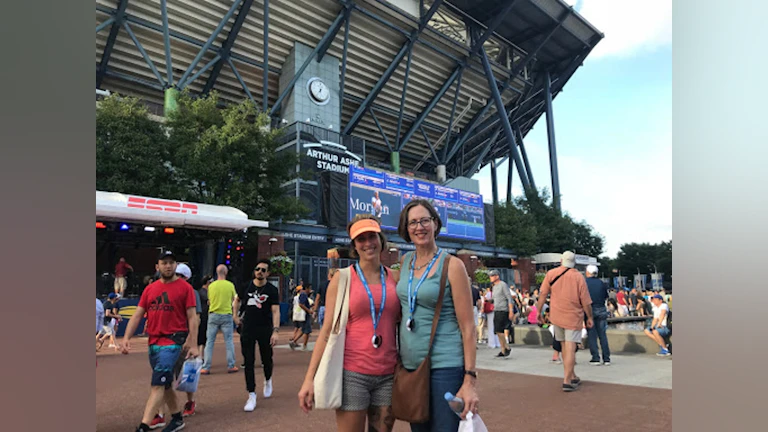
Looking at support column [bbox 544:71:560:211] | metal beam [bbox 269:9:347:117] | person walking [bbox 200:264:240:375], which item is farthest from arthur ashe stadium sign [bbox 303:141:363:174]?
support column [bbox 544:71:560:211]

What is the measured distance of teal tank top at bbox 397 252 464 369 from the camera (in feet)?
8.23

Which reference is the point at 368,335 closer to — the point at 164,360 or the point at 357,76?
the point at 164,360

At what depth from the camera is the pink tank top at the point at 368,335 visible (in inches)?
103

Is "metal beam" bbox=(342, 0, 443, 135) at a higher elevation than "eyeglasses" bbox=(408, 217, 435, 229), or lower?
higher

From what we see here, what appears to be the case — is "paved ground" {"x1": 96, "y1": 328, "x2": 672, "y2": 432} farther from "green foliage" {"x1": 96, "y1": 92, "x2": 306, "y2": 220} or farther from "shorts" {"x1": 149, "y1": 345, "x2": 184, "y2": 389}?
"green foliage" {"x1": 96, "y1": 92, "x2": 306, "y2": 220}

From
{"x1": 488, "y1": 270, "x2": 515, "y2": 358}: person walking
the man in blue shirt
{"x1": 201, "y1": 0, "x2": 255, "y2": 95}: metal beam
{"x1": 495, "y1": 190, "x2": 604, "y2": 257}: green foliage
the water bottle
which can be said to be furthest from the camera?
{"x1": 495, "y1": 190, "x2": 604, "y2": 257}: green foliage

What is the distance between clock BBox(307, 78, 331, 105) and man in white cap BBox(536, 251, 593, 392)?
1115 inches

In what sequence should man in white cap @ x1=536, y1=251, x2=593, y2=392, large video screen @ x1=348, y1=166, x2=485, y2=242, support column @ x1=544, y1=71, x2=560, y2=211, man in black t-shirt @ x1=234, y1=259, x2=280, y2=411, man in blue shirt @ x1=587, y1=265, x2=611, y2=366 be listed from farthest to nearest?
1. support column @ x1=544, y1=71, x2=560, y2=211
2. large video screen @ x1=348, y1=166, x2=485, y2=242
3. man in blue shirt @ x1=587, y1=265, x2=611, y2=366
4. man in white cap @ x1=536, y1=251, x2=593, y2=392
5. man in black t-shirt @ x1=234, y1=259, x2=280, y2=411

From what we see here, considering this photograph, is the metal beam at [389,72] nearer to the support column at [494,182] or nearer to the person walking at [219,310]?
Result: the support column at [494,182]

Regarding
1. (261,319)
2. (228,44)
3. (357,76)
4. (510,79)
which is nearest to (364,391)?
(261,319)

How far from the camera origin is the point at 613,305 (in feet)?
67.5

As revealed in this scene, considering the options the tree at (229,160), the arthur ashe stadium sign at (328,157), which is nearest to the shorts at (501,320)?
the tree at (229,160)

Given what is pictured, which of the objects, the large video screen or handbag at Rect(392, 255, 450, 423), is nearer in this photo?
handbag at Rect(392, 255, 450, 423)

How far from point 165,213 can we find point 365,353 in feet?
44.4
